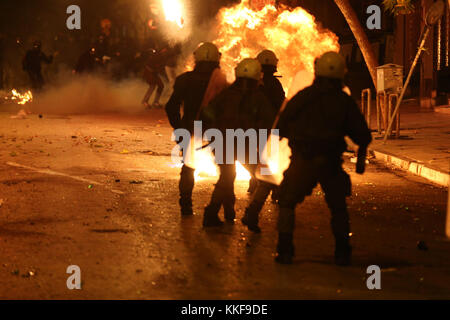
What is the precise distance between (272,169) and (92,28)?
33750 mm

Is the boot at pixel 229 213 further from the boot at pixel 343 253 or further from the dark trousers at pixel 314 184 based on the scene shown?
the boot at pixel 343 253

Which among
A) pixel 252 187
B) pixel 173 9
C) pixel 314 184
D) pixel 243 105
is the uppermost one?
pixel 173 9

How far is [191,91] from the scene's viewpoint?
8938mm

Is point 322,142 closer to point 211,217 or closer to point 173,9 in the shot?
point 211,217

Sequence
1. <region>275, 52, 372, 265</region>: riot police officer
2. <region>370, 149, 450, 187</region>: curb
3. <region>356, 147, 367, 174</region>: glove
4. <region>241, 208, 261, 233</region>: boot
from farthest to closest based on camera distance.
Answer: <region>370, 149, 450, 187</region>: curb
<region>241, 208, 261, 233</region>: boot
<region>356, 147, 367, 174</region>: glove
<region>275, 52, 372, 265</region>: riot police officer

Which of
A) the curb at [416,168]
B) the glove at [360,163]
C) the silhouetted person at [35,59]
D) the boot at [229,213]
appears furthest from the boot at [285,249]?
the silhouetted person at [35,59]

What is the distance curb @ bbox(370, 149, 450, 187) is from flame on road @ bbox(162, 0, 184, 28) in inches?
844

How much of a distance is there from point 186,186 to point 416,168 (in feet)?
16.9

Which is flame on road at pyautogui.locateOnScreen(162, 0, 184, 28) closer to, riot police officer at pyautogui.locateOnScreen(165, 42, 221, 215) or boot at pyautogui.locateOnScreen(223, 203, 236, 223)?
riot police officer at pyautogui.locateOnScreen(165, 42, 221, 215)

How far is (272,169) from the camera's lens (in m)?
8.70

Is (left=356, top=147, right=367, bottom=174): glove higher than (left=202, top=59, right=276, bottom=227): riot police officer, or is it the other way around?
(left=202, top=59, right=276, bottom=227): riot police officer

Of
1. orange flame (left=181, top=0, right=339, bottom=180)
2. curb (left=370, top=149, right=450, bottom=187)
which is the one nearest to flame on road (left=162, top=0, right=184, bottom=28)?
orange flame (left=181, top=0, right=339, bottom=180)

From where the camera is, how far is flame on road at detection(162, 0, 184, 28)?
35000mm

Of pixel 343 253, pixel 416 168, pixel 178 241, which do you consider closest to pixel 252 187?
pixel 178 241
